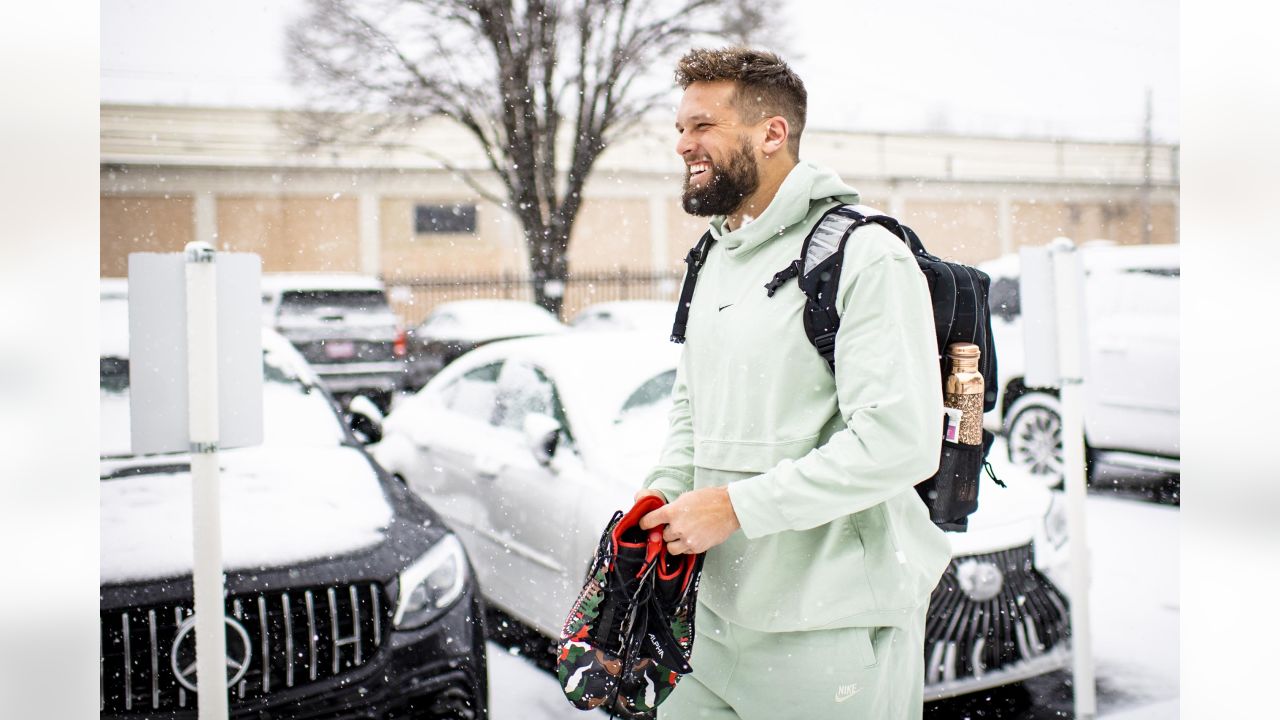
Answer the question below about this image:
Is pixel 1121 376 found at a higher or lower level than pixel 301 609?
higher

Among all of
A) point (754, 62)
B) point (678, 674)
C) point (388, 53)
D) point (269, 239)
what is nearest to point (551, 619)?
point (678, 674)

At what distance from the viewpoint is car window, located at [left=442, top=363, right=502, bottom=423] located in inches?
170

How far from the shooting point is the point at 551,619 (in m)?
3.57

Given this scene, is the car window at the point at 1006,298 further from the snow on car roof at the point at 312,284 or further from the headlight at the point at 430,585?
the headlight at the point at 430,585

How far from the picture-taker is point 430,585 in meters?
2.98

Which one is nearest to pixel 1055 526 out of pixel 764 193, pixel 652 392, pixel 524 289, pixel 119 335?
pixel 652 392

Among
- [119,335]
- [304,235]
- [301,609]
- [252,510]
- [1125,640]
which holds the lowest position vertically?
[1125,640]

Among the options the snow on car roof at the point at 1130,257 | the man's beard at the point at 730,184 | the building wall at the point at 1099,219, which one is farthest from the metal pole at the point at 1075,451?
the building wall at the point at 1099,219

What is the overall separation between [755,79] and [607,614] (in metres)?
1.02

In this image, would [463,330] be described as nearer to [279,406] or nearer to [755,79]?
[279,406]

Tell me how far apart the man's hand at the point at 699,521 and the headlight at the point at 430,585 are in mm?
1521

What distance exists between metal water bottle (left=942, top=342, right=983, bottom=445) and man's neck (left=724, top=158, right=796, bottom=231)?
43 cm
